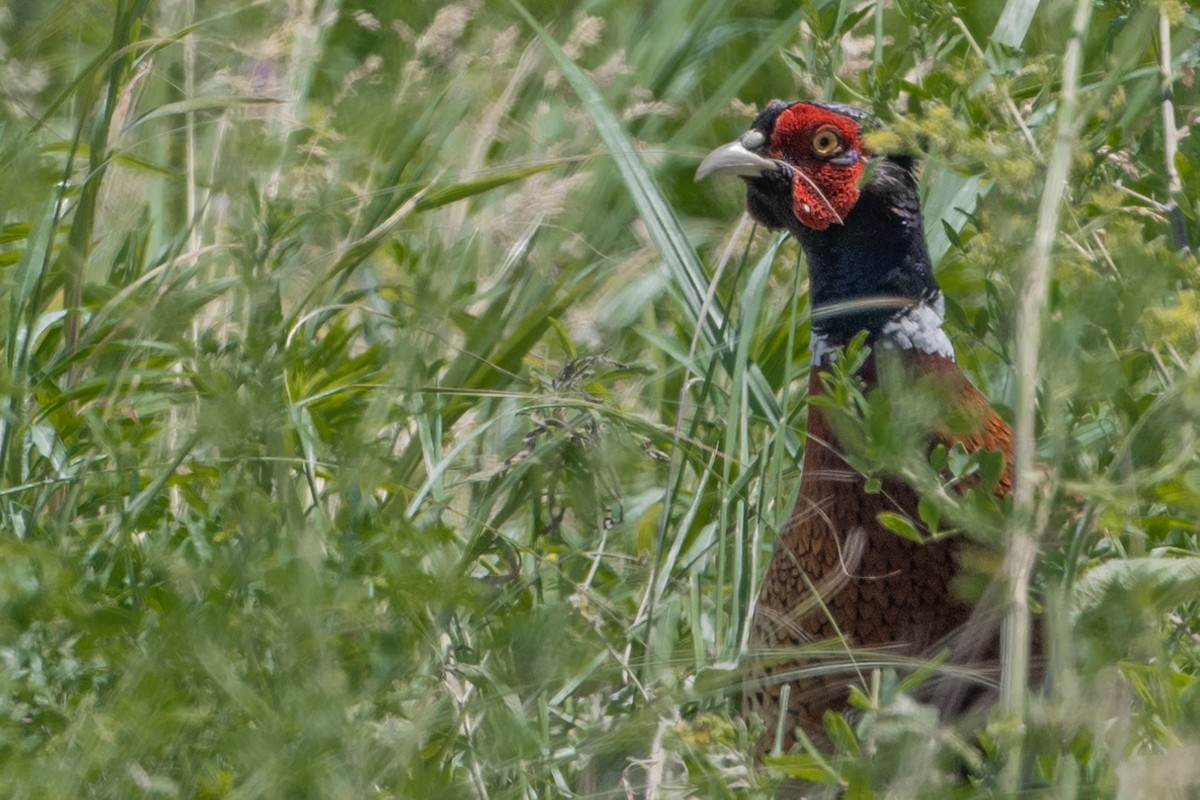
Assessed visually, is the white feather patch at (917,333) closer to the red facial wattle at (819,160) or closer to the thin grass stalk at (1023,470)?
the red facial wattle at (819,160)

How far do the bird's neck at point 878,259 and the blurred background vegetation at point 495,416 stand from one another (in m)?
0.13

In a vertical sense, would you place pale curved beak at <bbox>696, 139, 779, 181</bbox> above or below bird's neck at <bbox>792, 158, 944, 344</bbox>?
above

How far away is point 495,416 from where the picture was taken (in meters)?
2.33

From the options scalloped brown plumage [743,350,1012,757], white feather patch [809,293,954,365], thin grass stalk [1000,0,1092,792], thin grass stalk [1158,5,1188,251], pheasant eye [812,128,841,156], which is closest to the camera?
thin grass stalk [1000,0,1092,792]

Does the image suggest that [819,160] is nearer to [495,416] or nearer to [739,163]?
[739,163]

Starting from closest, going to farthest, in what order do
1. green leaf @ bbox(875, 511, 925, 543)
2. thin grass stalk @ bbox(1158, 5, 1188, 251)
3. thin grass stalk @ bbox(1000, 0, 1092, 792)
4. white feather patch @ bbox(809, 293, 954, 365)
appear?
1. thin grass stalk @ bbox(1000, 0, 1092, 792)
2. green leaf @ bbox(875, 511, 925, 543)
3. thin grass stalk @ bbox(1158, 5, 1188, 251)
4. white feather patch @ bbox(809, 293, 954, 365)

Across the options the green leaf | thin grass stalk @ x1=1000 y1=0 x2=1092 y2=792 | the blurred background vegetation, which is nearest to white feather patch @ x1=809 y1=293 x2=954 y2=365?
the blurred background vegetation

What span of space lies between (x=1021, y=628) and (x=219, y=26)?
1.46 metres

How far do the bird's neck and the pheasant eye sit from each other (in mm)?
82

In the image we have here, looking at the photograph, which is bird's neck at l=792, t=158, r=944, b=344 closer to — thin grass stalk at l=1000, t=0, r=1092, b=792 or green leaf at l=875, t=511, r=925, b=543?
green leaf at l=875, t=511, r=925, b=543

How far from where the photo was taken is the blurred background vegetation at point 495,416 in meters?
1.32

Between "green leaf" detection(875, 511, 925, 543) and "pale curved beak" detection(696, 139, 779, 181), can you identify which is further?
"pale curved beak" detection(696, 139, 779, 181)

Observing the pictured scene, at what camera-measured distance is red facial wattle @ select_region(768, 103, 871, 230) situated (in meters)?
2.26

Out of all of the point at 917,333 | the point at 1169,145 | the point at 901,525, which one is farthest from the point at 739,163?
the point at 901,525
